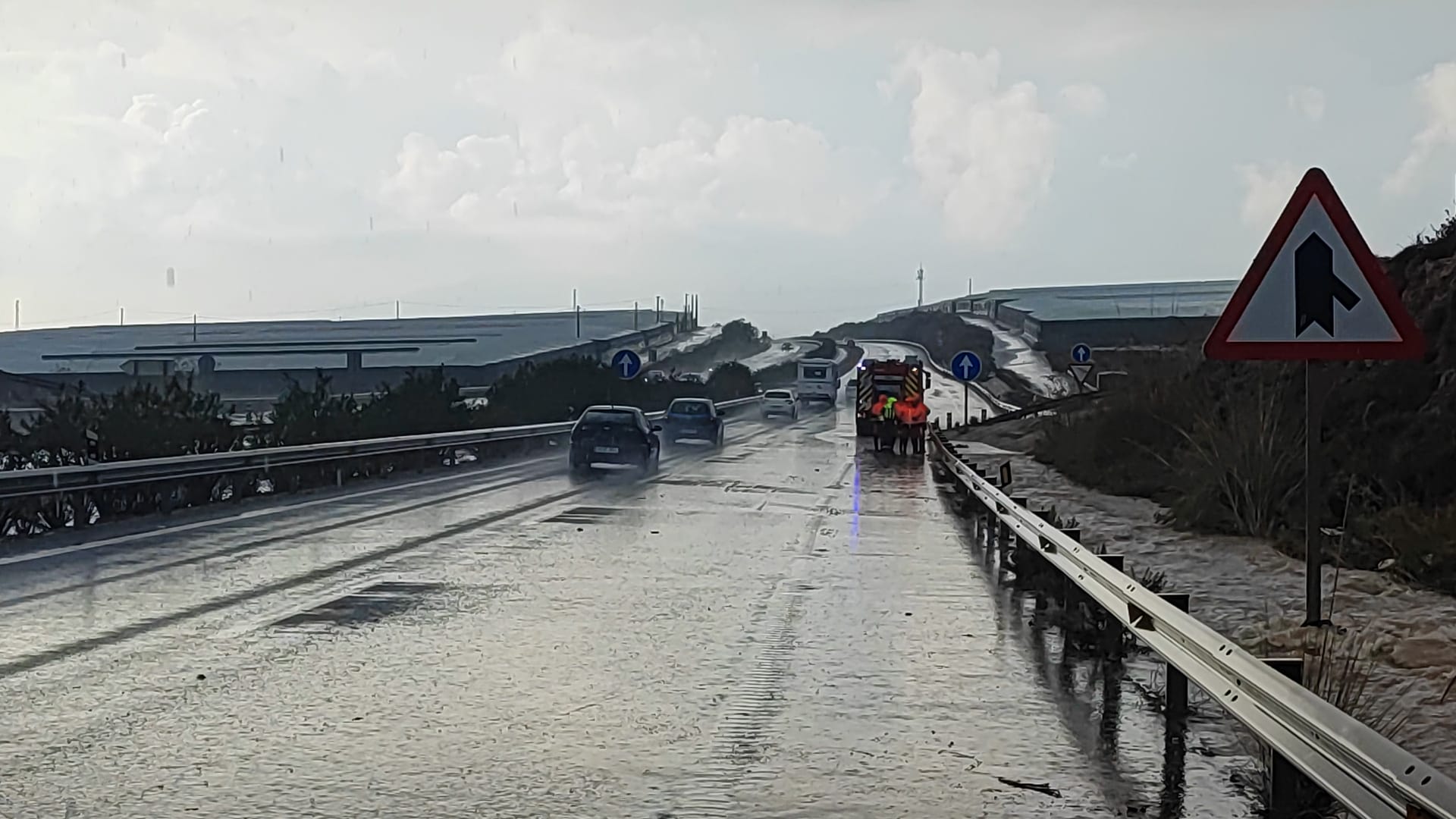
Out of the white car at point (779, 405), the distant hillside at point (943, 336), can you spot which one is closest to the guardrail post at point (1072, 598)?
the white car at point (779, 405)

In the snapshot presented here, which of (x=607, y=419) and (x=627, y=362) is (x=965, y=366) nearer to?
(x=627, y=362)

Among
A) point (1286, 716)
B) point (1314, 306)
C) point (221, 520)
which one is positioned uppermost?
point (1314, 306)

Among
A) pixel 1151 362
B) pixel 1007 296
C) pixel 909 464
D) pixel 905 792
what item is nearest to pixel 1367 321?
pixel 905 792

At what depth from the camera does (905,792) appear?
7.43 m

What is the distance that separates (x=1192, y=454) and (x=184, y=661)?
615 inches

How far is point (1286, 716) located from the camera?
6.34m

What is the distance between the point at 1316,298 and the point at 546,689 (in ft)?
15.9

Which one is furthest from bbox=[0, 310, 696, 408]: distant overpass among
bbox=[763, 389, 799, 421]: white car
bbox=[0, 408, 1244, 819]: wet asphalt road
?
bbox=[0, 408, 1244, 819]: wet asphalt road

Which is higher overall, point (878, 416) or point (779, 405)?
point (779, 405)

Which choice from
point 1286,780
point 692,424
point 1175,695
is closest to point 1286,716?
point 1286,780

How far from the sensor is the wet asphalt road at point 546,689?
732 cm

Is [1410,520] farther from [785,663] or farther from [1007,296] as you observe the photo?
[1007,296]

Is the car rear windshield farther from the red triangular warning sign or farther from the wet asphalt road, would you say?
the red triangular warning sign

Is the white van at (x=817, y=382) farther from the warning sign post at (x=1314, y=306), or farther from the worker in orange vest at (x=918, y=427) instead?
the warning sign post at (x=1314, y=306)
